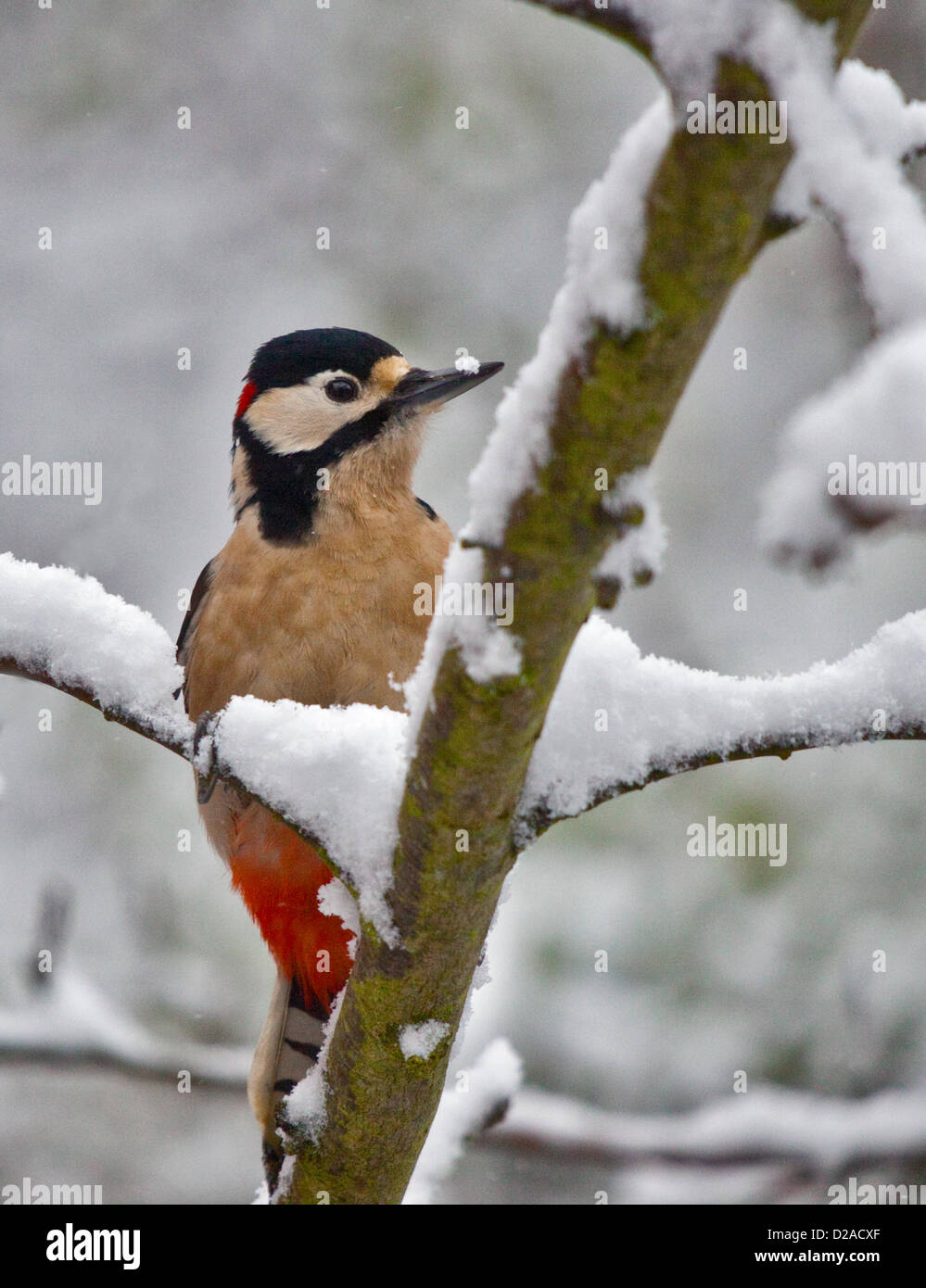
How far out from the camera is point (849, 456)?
888 mm

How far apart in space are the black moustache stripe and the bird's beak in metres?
0.05

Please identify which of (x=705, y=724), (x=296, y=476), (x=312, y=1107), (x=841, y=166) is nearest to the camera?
(x=841, y=166)

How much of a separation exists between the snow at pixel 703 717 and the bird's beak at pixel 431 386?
183cm

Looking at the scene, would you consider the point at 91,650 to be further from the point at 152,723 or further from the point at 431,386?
the point at 431,386

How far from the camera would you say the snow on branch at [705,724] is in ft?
5.45

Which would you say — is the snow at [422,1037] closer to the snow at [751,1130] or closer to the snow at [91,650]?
the snow at [91,650]

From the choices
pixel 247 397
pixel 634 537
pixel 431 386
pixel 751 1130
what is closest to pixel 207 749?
pixel 634 537

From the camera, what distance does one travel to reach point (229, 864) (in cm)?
336

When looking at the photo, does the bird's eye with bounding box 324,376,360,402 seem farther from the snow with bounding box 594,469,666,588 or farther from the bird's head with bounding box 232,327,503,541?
the snow with bounding box 594,469,666,588

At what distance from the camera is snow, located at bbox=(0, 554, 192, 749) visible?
189 cm

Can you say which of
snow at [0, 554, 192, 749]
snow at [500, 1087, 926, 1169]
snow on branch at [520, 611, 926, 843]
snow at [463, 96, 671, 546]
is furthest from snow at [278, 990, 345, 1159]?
snow at [500, 1087, 926, 1169]

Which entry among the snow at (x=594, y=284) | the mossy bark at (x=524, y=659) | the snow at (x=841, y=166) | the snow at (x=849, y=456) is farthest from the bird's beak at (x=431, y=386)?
the snow at (x=849, y=456)

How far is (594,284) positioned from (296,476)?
7.67 feet
